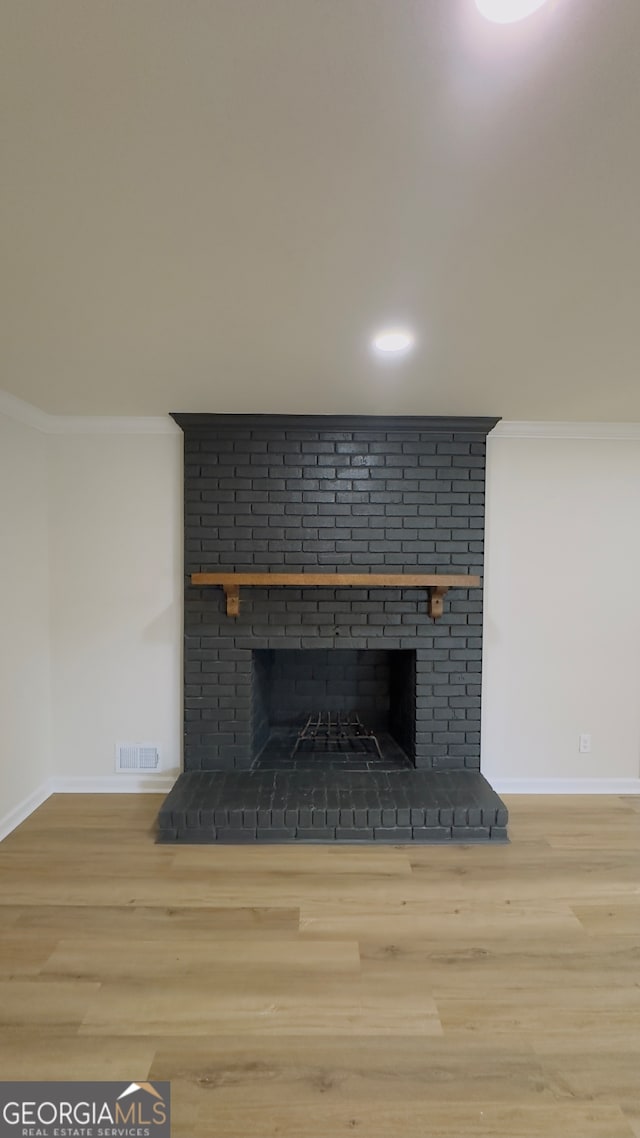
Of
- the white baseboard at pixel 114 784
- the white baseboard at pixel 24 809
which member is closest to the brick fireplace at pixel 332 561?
the white baseboard at pixel 114 784

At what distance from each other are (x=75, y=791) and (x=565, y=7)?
3434 millimetres

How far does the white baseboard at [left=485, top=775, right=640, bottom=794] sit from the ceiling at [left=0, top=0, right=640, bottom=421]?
2288 millimetres

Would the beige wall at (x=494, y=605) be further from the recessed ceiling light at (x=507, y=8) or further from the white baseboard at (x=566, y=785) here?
the recessed ceiling light at (x=507, y=8)

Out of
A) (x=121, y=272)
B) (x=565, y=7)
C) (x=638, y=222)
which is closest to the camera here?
(x=565, y=7)

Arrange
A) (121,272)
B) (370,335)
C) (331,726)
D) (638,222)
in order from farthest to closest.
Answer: (331,726) < (370,335) < (121,272) < (638,222)

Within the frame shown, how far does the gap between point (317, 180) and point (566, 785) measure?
10.3 ft

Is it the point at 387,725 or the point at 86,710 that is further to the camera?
the point at 387,725

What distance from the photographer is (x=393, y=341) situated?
1.75 metres

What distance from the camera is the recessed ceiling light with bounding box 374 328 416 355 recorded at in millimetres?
1681

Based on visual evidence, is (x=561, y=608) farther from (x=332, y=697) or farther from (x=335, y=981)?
(x=335, y=981)

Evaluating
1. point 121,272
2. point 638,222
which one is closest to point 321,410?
point 121,272

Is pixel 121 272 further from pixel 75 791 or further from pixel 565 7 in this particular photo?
pixel 75 791

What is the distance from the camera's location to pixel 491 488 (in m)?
2.82

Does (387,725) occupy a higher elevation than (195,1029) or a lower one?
higher
